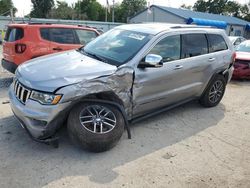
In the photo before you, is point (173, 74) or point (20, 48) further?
point (20, 48)

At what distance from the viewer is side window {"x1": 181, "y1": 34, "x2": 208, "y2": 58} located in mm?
4849

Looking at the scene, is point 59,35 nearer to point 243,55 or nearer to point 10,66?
point 10,66

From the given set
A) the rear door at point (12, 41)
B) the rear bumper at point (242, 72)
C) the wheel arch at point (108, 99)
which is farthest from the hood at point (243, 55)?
the rear door at point (12, 41)

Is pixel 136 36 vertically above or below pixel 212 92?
above

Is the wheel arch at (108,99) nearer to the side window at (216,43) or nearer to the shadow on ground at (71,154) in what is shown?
the shadow on ground at (71,154)

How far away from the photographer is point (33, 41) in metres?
6.75

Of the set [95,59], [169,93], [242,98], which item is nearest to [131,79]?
[95,59]


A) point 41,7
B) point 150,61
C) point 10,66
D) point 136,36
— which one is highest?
point 41,7

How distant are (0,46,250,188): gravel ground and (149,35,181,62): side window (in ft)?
4.10

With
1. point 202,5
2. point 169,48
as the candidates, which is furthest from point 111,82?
point 202,5

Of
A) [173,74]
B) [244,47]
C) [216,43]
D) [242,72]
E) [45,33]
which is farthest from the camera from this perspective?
[244,47]

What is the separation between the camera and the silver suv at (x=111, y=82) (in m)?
3.41

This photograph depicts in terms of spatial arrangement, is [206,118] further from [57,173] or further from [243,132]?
[57,173]

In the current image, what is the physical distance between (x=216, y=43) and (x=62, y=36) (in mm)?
4179
